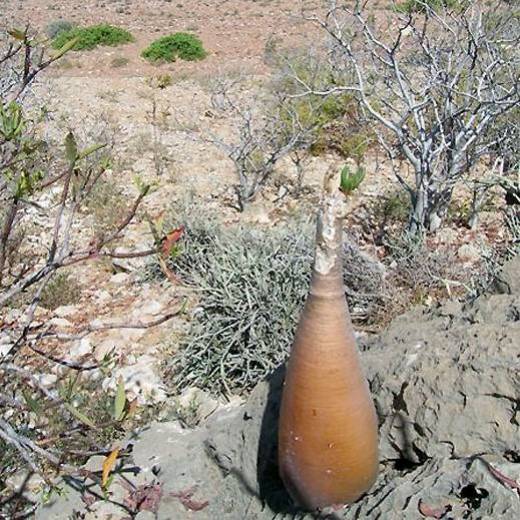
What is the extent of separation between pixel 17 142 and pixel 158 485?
1561mm

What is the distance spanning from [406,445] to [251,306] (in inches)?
69.7

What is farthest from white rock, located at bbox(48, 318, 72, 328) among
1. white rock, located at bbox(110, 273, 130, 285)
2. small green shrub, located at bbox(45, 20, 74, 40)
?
small green shrub, located at bbox(45, 20, 74, 40)

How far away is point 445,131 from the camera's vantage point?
18.8ft

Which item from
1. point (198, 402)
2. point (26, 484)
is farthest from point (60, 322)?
point (26, 484)

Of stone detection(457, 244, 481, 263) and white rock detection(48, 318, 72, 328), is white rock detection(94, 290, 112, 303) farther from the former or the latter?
stone detection(457, 244, 481, 263)

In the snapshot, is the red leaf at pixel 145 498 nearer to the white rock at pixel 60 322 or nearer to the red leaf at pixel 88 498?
the red leaf at pixel 88 498

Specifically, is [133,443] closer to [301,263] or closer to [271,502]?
[271,502]

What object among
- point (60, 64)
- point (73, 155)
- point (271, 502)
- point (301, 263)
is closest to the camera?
point (73, 155)

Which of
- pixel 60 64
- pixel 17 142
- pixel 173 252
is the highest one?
pixel 17 142

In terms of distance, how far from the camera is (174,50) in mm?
16719

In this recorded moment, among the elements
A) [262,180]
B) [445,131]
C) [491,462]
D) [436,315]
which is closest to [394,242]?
[445,131]

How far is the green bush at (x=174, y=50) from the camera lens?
54.2 feet

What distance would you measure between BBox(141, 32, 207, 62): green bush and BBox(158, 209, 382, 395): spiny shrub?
1249 centimetres

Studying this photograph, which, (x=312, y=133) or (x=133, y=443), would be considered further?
(x=312, y=133)
